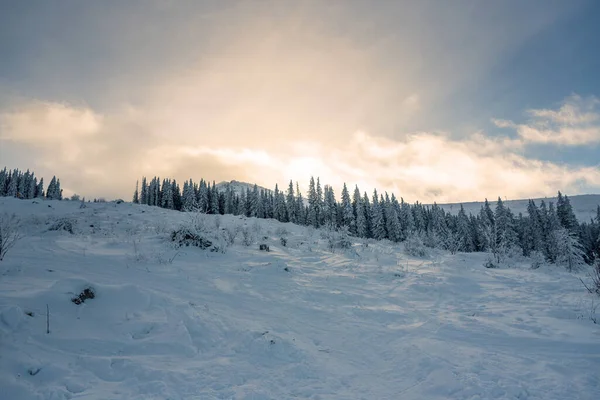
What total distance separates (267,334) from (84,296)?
343 centimetres

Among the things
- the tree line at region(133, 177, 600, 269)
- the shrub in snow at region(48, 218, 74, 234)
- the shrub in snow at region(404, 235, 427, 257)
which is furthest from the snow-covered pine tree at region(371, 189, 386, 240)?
the shrub in snow at region(48, 218, 74, 234)

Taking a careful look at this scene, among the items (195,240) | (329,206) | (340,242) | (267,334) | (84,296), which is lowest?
(267,334)

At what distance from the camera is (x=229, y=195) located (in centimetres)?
8569

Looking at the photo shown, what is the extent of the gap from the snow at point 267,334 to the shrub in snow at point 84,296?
78 mm

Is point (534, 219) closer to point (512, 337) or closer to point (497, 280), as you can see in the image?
point (497, 280)

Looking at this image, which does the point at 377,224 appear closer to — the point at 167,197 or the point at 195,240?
the point at 167,197

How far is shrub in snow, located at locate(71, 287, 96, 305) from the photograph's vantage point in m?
5.19

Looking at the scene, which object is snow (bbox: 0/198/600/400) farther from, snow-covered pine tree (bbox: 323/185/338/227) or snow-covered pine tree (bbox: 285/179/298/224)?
snow-covered pine tree (bbox: 285/179/298/224)

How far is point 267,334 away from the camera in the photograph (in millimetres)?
5520

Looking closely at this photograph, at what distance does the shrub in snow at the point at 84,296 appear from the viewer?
5195 millimetres

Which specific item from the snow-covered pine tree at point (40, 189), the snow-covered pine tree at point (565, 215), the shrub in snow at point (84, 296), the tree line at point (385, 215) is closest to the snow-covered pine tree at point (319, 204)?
the tree line at point (385, 215)

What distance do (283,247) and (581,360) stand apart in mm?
11034

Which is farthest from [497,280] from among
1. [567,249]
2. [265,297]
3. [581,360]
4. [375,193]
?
[375,193]

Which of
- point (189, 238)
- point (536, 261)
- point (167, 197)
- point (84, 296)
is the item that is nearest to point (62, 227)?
point (189, 238)
